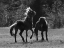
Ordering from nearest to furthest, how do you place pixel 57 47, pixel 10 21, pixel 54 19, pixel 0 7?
pixel 57 47, pixel 54 19, pixel 10 21, pixel 0 7

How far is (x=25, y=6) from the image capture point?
4612cm

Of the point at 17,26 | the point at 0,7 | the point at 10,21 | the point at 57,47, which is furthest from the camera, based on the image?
the point at 0,7

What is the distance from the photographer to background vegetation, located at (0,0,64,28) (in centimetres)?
3928

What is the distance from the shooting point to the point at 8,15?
48.6m

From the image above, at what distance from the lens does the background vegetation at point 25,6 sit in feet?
129

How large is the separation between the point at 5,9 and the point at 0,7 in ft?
3.37

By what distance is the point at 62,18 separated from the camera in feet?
123

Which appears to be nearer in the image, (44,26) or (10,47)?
(10,47)

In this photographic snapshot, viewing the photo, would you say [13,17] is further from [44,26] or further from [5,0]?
[44,26]

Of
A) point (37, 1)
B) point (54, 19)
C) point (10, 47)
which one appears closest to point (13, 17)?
point (37, 1)

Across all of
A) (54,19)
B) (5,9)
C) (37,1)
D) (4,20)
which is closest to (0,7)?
(5,9)

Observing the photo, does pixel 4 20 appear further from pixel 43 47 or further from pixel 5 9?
pixel 43 47

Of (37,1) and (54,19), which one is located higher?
(37,1)

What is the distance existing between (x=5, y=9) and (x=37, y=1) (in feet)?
38.2
